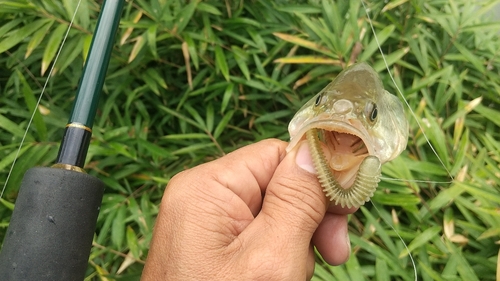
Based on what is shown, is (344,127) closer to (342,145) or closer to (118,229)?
(342,145)

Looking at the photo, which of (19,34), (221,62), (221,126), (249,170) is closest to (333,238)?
(249,170)

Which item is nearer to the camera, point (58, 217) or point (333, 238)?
point (58, 217)

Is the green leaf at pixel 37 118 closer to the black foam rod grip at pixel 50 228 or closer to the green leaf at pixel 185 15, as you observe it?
the green leaf at pixel 185 15

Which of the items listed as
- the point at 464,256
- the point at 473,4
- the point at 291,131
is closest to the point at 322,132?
the point at 291,131

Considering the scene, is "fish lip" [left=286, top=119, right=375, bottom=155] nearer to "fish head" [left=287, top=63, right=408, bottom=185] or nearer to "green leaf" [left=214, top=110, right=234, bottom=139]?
"fish head" [left=287, top=63, right=408, bottom=185]

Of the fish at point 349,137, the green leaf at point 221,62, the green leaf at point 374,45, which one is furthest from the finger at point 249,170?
the green leaf at point 374,45

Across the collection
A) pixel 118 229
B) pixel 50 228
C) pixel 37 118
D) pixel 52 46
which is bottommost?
pixel 118 229
